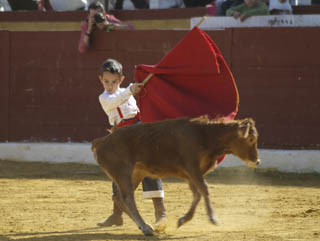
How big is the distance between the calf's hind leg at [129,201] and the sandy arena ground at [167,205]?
65mm

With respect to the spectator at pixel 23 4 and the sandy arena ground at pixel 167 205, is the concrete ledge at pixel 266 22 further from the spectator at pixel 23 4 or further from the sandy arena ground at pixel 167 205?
the spectator at pixel 23 4

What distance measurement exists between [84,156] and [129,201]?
4.41 meters

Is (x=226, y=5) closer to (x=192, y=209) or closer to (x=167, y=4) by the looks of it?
(x=167, y=4)

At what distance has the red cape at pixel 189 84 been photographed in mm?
4625

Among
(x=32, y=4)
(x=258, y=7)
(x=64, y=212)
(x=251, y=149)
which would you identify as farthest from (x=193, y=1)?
(x=251, y=149)

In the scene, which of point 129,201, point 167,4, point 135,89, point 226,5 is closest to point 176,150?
point 129,201

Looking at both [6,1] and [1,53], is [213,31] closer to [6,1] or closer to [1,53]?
[1,53]

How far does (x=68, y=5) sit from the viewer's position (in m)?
11.1

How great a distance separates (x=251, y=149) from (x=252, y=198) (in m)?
2.24

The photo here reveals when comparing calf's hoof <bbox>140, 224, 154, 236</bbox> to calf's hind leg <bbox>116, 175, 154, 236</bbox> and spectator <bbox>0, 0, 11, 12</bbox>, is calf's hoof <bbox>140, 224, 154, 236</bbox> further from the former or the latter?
spectator <bbox>0, 0, 11, 12</bbox>

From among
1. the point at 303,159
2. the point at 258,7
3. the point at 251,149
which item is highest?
the point at 258,7

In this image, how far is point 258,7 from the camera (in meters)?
8.61

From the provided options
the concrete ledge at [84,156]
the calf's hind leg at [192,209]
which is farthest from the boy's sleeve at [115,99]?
the concrete ledge at [84,156]

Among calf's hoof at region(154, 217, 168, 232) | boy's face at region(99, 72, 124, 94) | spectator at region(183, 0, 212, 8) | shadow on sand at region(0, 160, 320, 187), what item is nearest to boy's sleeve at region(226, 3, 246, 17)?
spectator at region(183, 0, 212, 8)
